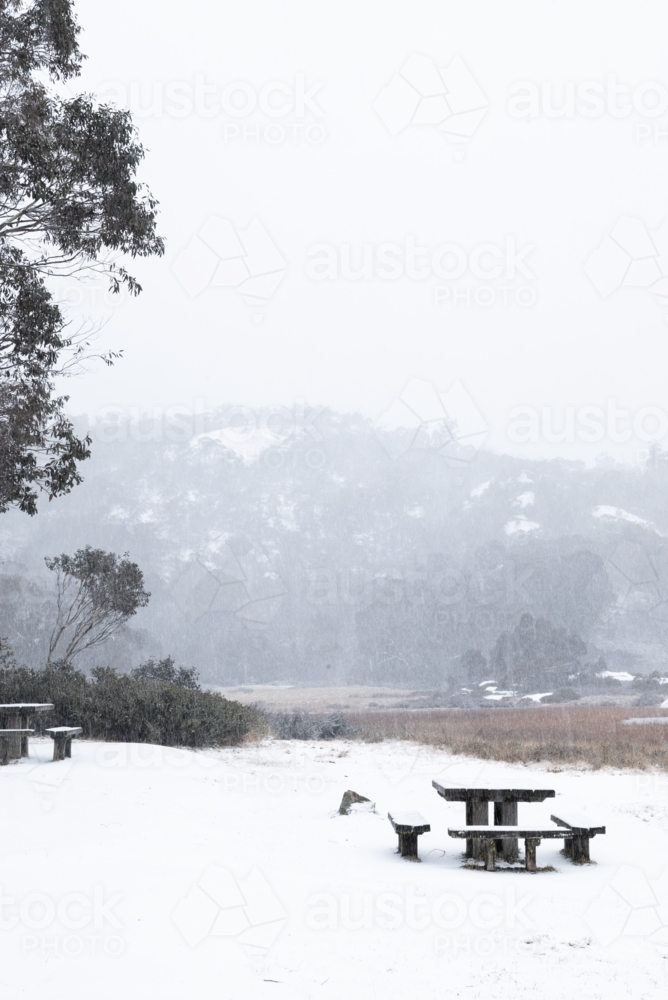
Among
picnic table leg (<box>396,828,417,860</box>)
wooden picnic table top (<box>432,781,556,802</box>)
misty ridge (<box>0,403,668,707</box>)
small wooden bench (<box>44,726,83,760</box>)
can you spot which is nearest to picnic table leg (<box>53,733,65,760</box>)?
small wooden bench (<box>44,726,83,760</box>)

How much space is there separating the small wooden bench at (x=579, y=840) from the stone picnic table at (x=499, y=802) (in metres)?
0.32

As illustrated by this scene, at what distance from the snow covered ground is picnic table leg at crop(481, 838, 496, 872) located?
0.47 ft

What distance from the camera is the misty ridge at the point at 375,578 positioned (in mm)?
67562

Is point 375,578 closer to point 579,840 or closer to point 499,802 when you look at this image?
point 499,802

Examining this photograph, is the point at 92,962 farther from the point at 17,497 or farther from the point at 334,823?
the point at 17,497

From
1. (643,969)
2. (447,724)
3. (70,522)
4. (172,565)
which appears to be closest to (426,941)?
(643,969)

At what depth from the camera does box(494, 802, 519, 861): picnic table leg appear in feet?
25.9

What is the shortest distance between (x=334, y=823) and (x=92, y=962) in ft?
18.1

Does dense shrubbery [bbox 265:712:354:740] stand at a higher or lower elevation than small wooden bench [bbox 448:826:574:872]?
lower

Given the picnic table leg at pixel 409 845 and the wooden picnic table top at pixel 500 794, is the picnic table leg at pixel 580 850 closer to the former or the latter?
the wooden picnic table top at pixel 500 794

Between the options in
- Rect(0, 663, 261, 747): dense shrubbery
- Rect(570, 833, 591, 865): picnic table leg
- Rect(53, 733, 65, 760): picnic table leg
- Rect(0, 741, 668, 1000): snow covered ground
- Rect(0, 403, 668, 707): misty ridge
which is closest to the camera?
Rect(0, 741, 668, 1000): snow covered ground

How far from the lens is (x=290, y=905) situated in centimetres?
588

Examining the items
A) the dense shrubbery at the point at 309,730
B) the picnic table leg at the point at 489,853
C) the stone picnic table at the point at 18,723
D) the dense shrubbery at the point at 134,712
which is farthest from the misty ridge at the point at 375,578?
the picnic table leg at the point at 489,853

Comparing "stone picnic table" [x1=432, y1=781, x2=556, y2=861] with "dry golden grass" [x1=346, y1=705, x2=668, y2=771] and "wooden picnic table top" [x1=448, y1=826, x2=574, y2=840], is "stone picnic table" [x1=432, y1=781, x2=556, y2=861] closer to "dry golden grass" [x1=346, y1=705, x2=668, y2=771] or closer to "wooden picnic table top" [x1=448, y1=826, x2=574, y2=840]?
"wooden picnic table top" [x1=448, y1=826, x2=574, y2=840]
